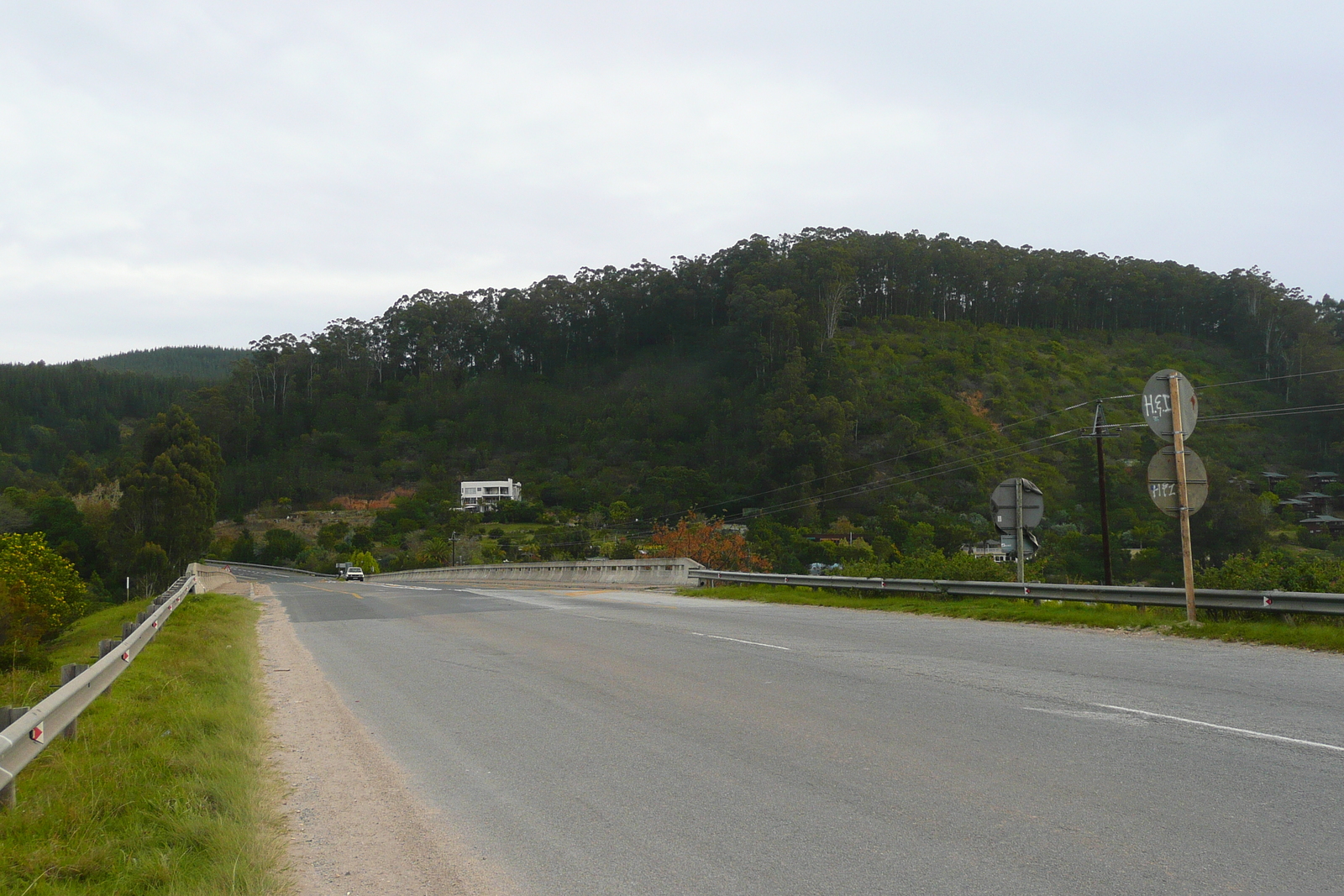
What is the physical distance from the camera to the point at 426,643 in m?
16.7

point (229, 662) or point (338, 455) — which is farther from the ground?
point (338, 455)

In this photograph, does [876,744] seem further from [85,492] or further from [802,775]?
[85,492]

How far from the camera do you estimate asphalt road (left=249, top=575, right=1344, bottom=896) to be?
15.8 feet

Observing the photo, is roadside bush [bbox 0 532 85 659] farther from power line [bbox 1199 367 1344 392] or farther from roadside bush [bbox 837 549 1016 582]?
power line [bbox 1199 367 1344 392]

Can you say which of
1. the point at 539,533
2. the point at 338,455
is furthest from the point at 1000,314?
the point at 338,455

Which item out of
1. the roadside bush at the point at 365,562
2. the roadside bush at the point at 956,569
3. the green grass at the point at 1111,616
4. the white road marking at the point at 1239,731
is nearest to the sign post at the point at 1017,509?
the green grass at the point at 1111,616

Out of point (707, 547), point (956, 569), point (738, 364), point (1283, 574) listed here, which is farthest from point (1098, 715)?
point (738, 364)

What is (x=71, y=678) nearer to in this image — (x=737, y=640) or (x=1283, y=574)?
(x=737, y=640)

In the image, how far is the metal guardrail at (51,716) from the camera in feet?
17.7

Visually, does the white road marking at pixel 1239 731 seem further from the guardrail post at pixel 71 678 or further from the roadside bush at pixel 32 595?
the roadside bush at pixel 32 595

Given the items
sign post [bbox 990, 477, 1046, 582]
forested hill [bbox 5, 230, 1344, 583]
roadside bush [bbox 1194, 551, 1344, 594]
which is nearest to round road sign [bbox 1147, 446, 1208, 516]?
roadside bush [bbox 1194, 551, 1344, 594]

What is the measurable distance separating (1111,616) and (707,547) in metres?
44.8

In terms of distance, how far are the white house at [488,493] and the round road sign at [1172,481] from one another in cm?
10585

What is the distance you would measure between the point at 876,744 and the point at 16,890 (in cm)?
551
